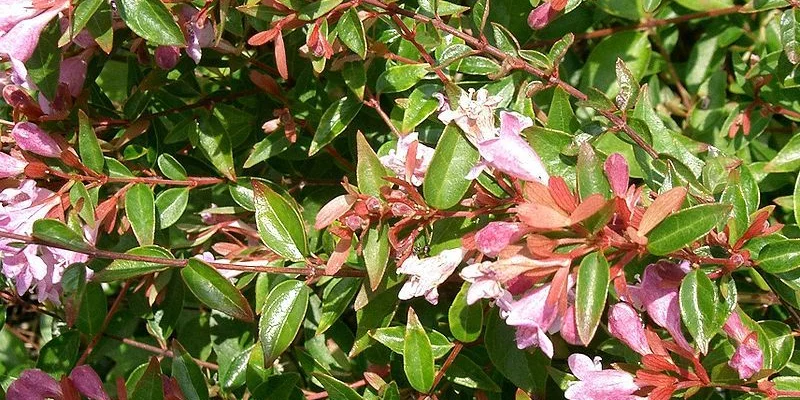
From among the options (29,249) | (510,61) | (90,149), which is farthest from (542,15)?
(29,249)

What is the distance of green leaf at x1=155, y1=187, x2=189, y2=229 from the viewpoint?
5.27ft

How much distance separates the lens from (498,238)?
3.64 feet

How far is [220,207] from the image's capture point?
1.84 m

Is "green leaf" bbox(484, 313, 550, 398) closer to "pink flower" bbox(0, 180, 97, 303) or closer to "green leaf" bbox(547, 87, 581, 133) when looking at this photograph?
"green leaf" bbox(547, 87, 581, 133)

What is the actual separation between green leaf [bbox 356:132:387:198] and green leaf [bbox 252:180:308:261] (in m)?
0.17

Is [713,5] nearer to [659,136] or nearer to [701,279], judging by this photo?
[659,136]

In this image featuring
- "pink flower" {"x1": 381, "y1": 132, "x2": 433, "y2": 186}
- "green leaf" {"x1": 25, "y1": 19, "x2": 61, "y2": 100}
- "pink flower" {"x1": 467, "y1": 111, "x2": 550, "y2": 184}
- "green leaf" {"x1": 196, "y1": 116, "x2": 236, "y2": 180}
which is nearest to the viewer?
"pink flower" {"x1": 467, "y1": 111, "x2": 550, "y2": 184}

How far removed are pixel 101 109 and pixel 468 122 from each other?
0.90 metres

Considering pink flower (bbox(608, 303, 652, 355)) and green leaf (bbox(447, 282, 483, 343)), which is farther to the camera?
green leaf (bbox(447, 282, 483, 343))

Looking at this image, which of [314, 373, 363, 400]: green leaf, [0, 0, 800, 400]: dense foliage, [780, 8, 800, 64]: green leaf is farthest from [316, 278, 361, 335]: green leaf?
[780, 8, 800, 64]: green leaf

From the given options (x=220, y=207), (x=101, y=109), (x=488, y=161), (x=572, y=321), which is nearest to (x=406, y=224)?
(x=488, y=161)

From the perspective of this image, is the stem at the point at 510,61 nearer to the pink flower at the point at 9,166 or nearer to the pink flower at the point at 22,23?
the pink flower at the point at 22,23

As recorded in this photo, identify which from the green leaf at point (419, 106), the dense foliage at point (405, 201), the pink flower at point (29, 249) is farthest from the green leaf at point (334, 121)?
the pink flower at point (29, 249)

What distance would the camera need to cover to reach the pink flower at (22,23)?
1.35m
